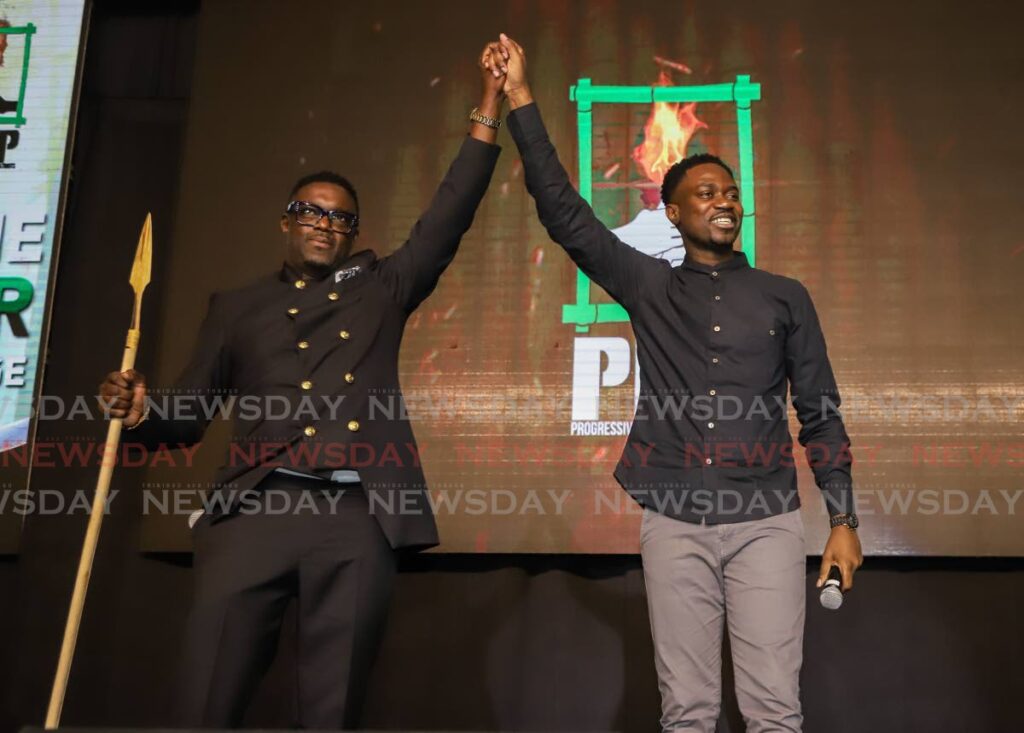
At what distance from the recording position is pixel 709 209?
2.21 meters

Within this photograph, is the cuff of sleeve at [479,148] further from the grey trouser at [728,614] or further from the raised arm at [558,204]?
the grey trouser at [728,614]

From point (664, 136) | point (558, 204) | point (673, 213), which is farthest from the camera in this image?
point (664, 136)

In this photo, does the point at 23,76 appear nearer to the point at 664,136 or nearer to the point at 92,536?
the point at 664,136

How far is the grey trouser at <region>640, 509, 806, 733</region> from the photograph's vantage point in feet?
6.11

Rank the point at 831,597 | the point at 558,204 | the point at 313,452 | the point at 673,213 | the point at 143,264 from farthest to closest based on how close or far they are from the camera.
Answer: the point at 673,213 < the point at 558,204 < the point at 143,264 < the point at 313,452 < the point at 831,597

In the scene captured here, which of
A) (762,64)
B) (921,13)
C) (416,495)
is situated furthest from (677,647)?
(921,13)

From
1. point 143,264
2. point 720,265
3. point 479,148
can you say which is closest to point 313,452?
point 143,264

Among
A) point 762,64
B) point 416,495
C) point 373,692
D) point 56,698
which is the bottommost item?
point 373,692

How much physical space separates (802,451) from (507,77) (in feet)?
4.74

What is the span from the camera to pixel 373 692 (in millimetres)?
3123

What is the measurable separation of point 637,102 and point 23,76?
195 centimetres

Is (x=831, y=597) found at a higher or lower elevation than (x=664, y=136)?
lower

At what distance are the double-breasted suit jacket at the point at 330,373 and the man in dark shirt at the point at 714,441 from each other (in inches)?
10.2

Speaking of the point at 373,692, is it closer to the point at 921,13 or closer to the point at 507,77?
the point at 507,77
